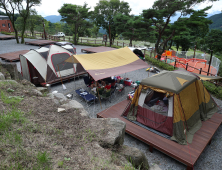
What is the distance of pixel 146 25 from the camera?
17.6 metres

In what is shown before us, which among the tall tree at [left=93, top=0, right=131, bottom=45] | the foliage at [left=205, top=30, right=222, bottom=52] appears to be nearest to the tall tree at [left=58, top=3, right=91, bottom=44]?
the tall tree at [left=93, top=0, right=131, bottom=45]

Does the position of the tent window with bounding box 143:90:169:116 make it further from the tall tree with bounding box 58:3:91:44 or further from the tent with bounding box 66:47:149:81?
the tall tree with bounding box 58:3:91:44

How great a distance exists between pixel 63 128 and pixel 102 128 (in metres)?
0.84

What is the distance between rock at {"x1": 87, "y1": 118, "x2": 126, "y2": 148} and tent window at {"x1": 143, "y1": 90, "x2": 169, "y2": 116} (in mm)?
1970

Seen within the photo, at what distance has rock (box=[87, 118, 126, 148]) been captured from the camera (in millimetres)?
2852

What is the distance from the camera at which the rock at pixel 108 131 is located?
2.85 m

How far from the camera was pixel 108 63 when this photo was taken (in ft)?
25.1

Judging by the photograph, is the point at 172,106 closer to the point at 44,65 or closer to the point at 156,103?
the point at 156,103

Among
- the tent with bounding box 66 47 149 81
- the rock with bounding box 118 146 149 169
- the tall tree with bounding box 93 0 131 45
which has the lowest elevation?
the rock with bounding box 118 146 149 169

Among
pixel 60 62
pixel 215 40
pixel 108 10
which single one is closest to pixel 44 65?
pixel 60 62

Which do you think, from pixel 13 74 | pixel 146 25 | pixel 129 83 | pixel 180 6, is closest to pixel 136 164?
pixel 129 83

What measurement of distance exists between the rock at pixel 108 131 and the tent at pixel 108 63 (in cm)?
268

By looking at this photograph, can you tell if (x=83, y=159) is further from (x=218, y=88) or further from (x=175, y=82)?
(x=218, y=88)

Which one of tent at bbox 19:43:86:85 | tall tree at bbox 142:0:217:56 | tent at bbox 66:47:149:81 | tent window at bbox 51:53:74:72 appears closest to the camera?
tent at bbox 66:47:149:81
